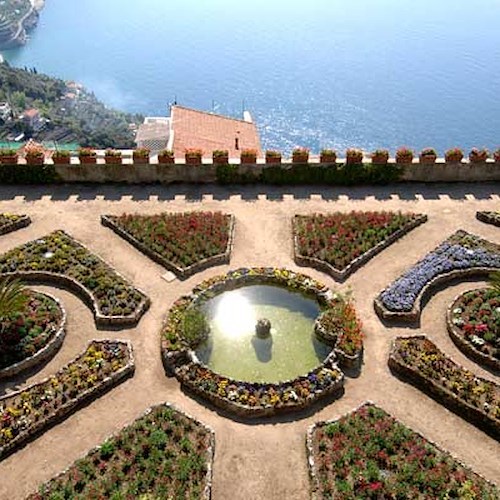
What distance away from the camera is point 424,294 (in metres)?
26.2

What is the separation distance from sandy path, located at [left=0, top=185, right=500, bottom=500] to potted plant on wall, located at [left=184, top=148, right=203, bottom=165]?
1.57 meters

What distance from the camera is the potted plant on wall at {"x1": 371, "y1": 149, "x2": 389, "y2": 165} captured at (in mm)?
34000

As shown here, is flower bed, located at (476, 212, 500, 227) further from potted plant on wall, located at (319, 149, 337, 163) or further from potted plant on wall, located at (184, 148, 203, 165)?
potted plant on wall, located at (184, 148, 203, 165)

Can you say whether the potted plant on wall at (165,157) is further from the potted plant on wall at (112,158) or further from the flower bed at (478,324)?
the flower bed at (478,324)

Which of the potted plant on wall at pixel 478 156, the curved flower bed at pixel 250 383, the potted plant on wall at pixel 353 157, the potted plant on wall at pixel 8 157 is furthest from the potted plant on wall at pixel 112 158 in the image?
the potted plant on wall at pixel 478 156

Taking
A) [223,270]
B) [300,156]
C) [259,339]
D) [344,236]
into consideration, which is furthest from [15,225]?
[344,236]

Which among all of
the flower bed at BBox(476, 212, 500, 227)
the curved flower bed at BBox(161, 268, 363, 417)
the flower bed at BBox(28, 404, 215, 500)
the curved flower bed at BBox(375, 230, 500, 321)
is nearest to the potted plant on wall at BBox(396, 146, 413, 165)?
the flower bed at BBox(476, 212, 500, 227)

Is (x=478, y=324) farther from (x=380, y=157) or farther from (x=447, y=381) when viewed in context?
(x=380, y=157)

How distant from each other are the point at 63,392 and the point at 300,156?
763 inches

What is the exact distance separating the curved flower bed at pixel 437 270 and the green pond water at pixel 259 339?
3335 mm

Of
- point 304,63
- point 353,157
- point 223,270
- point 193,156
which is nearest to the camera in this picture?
point 223,270

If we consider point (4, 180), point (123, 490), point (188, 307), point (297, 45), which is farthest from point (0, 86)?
point (123, 490)

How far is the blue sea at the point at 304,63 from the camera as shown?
9694 cm

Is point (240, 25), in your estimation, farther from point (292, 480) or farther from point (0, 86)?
point (292, 480)
